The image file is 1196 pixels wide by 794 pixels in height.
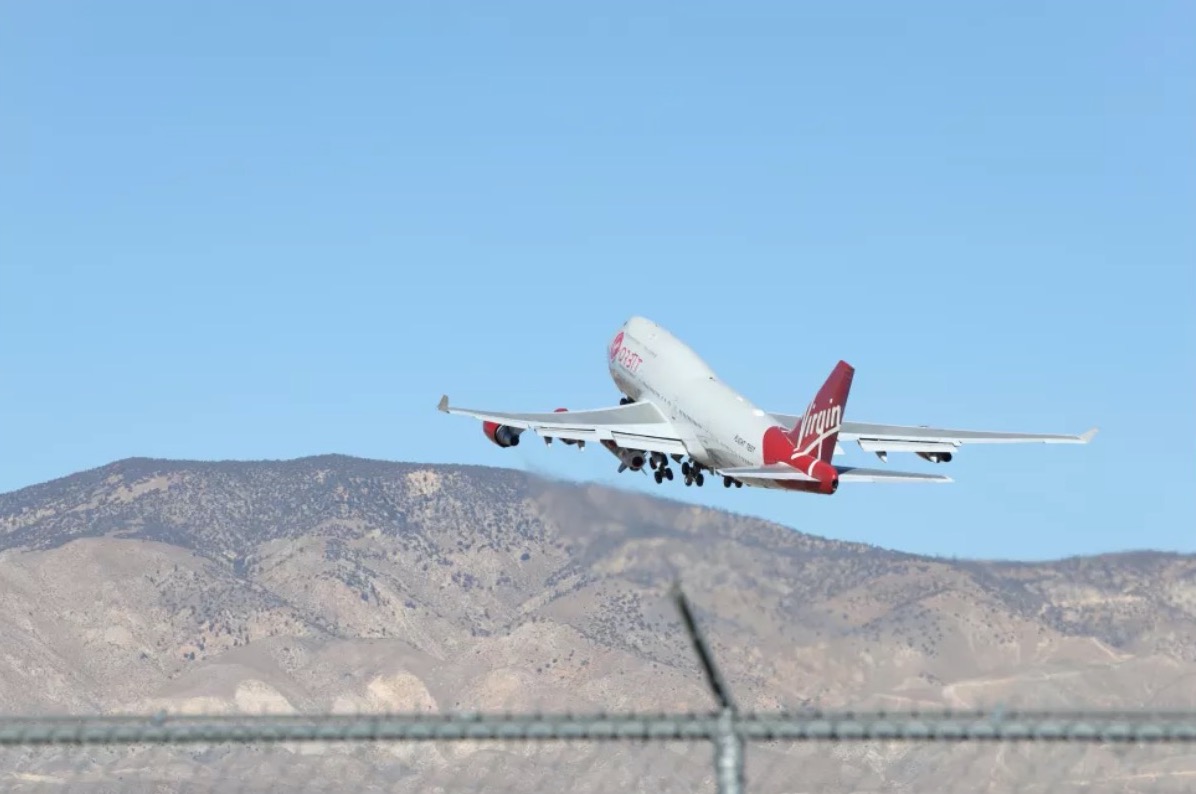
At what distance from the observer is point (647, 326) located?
133 metres

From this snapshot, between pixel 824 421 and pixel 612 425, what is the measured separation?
17291mm

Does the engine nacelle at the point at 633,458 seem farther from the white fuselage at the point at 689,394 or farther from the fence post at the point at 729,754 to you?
the fence post at the point at 729,754

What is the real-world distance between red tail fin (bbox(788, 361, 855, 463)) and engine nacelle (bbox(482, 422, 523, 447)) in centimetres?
1883

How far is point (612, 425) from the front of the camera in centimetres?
12794

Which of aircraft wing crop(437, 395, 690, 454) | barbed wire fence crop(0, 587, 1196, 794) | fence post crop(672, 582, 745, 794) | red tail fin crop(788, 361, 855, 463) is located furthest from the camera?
aircraft wing crop(437, 395, 690, 454)

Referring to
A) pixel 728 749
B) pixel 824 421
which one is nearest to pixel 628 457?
pixel 824 421

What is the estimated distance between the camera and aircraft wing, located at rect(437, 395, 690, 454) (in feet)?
409

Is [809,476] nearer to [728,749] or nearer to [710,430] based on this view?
[710,430]

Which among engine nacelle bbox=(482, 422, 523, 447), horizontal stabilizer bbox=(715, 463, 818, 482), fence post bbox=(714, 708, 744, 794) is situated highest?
engine nacelle bbox=(482, 422, 523, 447)

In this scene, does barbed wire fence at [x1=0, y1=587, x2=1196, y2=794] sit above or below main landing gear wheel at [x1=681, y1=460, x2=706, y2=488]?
below

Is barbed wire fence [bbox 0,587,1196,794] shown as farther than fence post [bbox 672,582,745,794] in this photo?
No

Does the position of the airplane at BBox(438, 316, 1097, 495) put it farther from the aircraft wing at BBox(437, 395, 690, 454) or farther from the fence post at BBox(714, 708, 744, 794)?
the fence post at BBox(714, 708, 744, 794)

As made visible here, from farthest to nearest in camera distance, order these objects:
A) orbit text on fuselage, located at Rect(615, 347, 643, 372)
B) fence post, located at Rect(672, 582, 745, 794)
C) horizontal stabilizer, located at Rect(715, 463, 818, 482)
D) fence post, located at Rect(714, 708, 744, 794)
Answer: orbit text on fuselage, located at Rect(615, 347, 643, 372) < horizontal stabilizer, located at Rect(715, 463, 818, 482) < fence post, located at Rect(714, 708, 744, 794) < fence post, located at Rect(672, 582, 745, 794)

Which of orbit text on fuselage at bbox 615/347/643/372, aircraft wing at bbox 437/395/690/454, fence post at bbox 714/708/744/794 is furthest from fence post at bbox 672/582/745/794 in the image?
orbit text on fuselage at bbox 615/347/643/372
